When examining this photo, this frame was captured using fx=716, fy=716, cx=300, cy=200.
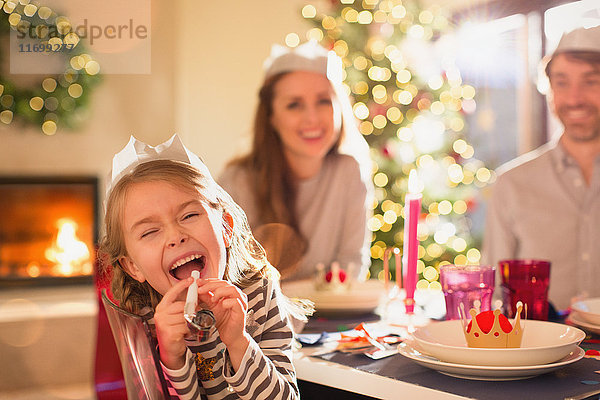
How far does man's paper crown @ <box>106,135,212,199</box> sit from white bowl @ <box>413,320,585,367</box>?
1.39ft

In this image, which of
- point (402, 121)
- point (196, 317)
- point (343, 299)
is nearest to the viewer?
point (196, 317)

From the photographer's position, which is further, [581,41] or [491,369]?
[581,41]

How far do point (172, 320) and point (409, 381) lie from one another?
33cm

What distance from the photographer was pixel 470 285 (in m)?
1.29

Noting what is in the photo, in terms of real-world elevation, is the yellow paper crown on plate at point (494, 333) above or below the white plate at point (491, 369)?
above

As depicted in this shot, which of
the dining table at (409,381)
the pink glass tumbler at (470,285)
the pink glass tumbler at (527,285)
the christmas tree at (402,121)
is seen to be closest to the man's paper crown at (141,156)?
the dining table at (409,381)

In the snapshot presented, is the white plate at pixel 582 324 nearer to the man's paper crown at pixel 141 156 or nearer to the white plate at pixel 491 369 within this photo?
the white plate at pixel 491 369

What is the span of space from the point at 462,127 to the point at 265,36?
4.51 ft

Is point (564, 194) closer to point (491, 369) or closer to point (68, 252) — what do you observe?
point (491, 369)

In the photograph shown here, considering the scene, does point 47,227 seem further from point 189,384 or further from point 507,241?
point 189,384

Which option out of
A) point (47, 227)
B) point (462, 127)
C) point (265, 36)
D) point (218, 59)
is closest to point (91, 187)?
point (47, 227)

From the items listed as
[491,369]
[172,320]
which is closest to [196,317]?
[172,320]

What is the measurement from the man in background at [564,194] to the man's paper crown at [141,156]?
4.38ft

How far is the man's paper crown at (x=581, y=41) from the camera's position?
2.15m
